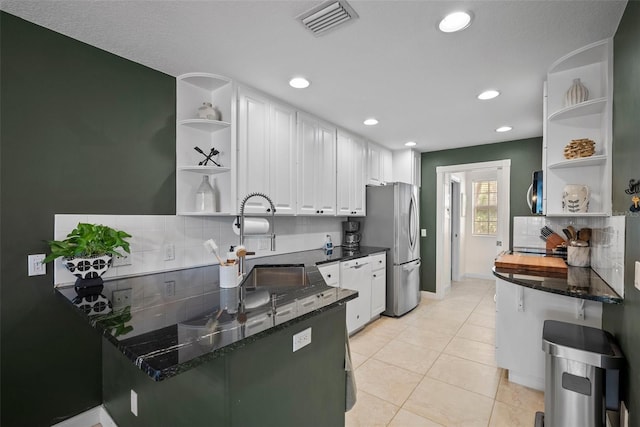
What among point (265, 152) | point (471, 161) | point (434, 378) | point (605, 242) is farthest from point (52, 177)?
point (471, 161)

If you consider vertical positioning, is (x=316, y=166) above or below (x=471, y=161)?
below

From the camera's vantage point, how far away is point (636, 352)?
4.23 feet

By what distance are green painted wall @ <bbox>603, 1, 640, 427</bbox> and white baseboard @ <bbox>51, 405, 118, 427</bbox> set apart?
2.79 metres

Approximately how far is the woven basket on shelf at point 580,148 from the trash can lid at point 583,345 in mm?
1115

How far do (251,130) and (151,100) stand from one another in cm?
76

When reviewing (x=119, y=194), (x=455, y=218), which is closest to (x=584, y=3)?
(x=119, y=194)

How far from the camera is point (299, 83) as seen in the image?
245 cm

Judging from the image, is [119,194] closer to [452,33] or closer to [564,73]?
[452,33]

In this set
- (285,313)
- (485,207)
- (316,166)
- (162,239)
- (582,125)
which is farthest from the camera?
(485,207)

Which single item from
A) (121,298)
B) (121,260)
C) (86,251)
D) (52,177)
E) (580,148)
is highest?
(580,148)

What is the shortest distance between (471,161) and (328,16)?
12.2ft

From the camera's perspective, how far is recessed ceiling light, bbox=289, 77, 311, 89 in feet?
7.80

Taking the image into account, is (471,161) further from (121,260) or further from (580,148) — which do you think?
(121,260)

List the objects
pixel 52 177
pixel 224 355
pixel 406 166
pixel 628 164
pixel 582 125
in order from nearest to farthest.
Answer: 1. pixel 224 355
2. pixel 628 164
3. pixel 52 177
4. pixel 582 125
5. pixel 406 166
